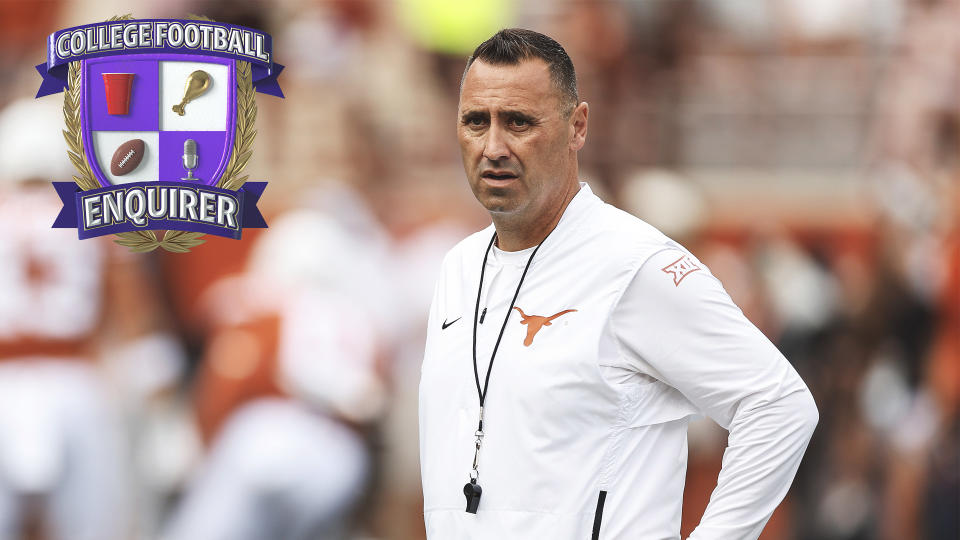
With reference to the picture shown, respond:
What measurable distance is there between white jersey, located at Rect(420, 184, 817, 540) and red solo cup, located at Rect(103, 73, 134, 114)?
250 centimetres

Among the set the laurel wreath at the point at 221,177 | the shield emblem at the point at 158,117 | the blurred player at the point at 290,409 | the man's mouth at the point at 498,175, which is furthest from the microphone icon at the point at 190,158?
the blurred player at the point at 290,409

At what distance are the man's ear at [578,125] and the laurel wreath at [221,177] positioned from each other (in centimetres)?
194

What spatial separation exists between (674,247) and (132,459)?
20.4 feet

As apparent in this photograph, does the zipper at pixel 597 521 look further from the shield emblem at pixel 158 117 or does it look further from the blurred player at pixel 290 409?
the blurred player at pixel 290 409

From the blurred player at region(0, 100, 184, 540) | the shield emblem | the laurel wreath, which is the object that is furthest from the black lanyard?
the blurred player at region(0, 100, 184, 540)

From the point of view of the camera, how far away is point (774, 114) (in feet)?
34.3

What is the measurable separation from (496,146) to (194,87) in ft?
7.47

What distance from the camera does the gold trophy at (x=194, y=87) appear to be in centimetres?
485

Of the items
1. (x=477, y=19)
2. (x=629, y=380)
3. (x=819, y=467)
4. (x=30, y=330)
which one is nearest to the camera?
(x=629, y=380)

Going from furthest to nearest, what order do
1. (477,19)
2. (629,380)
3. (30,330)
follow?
(477,19) → (30,330) → (629,380)

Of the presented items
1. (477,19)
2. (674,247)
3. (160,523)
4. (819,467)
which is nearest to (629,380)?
(674,247)

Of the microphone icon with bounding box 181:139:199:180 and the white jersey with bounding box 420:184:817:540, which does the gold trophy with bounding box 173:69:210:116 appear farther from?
the white jersey with bounding box 420:184:817:540

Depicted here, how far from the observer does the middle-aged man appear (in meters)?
2.73

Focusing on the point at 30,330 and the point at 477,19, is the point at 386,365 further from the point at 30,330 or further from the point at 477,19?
the point at 477,19
